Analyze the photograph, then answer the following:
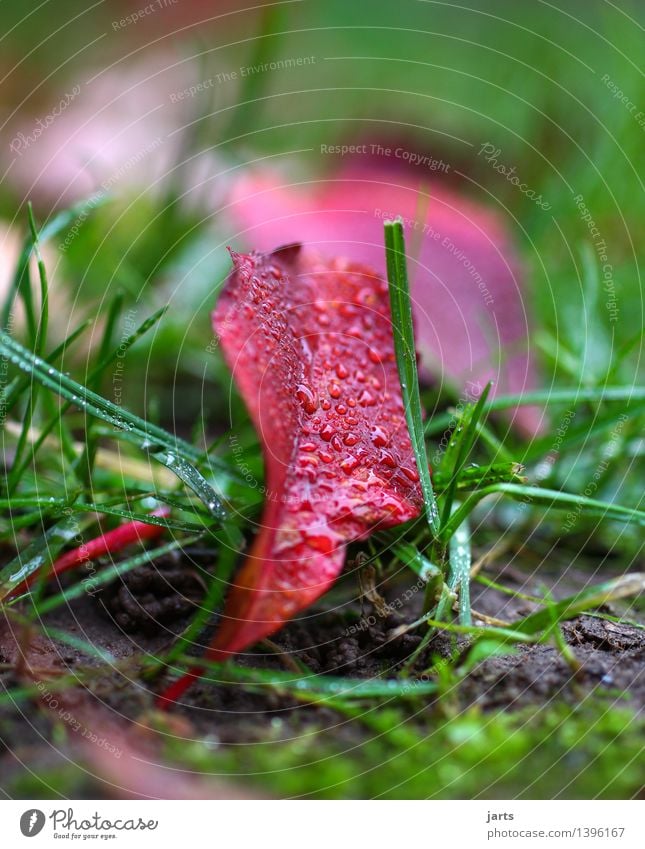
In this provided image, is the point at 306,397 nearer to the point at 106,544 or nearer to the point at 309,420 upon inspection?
the point at 309,420

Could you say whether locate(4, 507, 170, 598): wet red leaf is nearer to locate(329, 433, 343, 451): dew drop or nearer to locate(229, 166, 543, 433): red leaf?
locate(329, 433, 343, 451): dew drop

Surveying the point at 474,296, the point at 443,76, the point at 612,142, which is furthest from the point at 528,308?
the point at 443,76

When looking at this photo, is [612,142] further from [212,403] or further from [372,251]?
[212,403]

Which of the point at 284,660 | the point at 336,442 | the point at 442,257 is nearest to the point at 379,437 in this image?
the point at 336,442

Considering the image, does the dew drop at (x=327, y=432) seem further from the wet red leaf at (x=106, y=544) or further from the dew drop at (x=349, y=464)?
the wet red leaf at (x=106, y=544)
